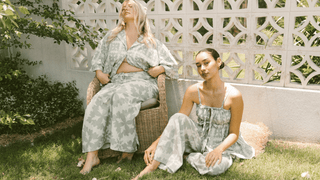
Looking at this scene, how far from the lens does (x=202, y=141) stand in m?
2.94

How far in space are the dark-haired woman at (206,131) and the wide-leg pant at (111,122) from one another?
431 mm

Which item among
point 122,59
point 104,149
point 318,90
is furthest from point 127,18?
point 318,90

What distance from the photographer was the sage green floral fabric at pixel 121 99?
3117 millimetres

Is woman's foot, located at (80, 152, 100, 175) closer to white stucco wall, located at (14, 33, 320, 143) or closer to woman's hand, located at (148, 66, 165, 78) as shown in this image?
woman's hand, located at (148, 66, 165, 78)

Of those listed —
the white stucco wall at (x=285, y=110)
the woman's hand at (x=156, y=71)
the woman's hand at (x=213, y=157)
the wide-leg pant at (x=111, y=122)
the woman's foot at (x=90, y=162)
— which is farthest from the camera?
the woman's hand at (x=156, y=71)

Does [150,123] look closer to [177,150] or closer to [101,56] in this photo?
[177,150]

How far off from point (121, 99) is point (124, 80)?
1.58ft

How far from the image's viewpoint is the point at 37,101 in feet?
14.9

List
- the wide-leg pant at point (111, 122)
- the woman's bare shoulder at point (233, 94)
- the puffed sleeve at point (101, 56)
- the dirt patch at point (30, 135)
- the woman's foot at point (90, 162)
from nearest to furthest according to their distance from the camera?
the woman's bare shoulder at point (233, 94) → the woman's foot at point (90, 162) → the wide-leg pant at point (111, 122) → the puffed sleeve at point (101, 56) → the dirt patch at point (30, 135)

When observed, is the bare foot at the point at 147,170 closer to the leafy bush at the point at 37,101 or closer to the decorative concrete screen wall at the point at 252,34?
the decorative concrete screen wall at the point at 252,34

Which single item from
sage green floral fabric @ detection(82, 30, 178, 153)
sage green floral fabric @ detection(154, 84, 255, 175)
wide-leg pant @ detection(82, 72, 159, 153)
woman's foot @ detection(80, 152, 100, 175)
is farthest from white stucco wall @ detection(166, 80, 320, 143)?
woman's foot @ detection(80, 152, 100, 175)

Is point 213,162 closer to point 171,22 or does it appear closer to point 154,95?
point 154,95

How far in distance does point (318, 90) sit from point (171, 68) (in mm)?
1719

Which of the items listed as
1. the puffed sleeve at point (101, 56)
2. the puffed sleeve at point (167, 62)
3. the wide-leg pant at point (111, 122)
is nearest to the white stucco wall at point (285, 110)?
the puffed sleeve at point (167, 62)
